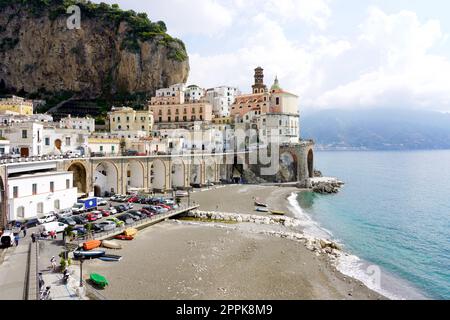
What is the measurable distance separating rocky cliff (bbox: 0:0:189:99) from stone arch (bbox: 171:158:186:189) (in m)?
44.6

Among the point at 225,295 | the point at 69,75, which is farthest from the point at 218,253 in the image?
the point at 69,75

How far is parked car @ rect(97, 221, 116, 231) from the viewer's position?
3272cm

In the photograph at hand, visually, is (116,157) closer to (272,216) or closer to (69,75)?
(272,216)

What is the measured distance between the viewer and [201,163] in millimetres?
67750

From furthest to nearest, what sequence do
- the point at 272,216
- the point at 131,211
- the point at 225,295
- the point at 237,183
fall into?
1. the point at 237,183
2. the point at 272,216
3. the point at 131,211
4. the point at 225,295

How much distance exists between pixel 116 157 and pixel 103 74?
59340 mm

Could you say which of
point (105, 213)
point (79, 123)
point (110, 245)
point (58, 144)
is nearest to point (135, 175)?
point (58, 144)

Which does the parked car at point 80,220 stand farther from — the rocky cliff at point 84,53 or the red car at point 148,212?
the rocky cliff at point 84,53

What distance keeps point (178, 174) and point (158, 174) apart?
15.8ft

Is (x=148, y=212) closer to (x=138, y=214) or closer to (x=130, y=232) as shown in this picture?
(x=138, y=214)

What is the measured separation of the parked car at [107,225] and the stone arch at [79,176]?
48.0ft

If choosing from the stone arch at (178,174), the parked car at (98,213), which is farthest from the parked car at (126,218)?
the stone arch at (178,174)

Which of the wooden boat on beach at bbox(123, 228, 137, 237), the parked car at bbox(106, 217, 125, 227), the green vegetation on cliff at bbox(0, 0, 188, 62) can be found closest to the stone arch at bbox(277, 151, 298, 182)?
the green vegetation on cliff at bbox(0, 0, 188, 62)

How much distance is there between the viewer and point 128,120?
7956cm
